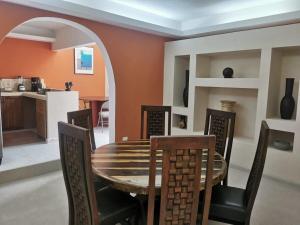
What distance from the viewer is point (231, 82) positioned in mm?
3988

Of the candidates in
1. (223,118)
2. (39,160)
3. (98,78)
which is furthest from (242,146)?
(98,78)

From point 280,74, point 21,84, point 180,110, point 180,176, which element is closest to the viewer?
point 180,176

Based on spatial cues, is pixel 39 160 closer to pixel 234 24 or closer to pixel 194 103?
pixel 194 103

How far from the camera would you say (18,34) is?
552 cm

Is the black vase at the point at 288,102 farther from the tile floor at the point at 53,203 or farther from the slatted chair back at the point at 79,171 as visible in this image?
the slatted chair back at the point at 79,171

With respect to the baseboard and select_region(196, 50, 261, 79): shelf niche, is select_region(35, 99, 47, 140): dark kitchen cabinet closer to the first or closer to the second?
the baseboard

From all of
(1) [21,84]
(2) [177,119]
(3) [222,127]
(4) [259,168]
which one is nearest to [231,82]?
(2) [177,119]

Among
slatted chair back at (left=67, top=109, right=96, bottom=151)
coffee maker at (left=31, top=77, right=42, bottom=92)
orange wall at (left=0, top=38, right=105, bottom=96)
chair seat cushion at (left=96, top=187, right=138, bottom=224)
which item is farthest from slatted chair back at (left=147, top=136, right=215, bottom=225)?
orange wall at (left=0, top=38, right=105, bottom=96)

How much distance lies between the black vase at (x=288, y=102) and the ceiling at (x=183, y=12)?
86 cm

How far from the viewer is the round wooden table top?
1.58 metres

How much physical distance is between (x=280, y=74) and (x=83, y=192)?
3.51 meters

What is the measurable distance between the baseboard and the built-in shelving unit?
2355mm

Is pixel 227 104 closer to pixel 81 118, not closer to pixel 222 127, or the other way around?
pixel 222 127

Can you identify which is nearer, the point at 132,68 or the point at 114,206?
the point at 114,206
